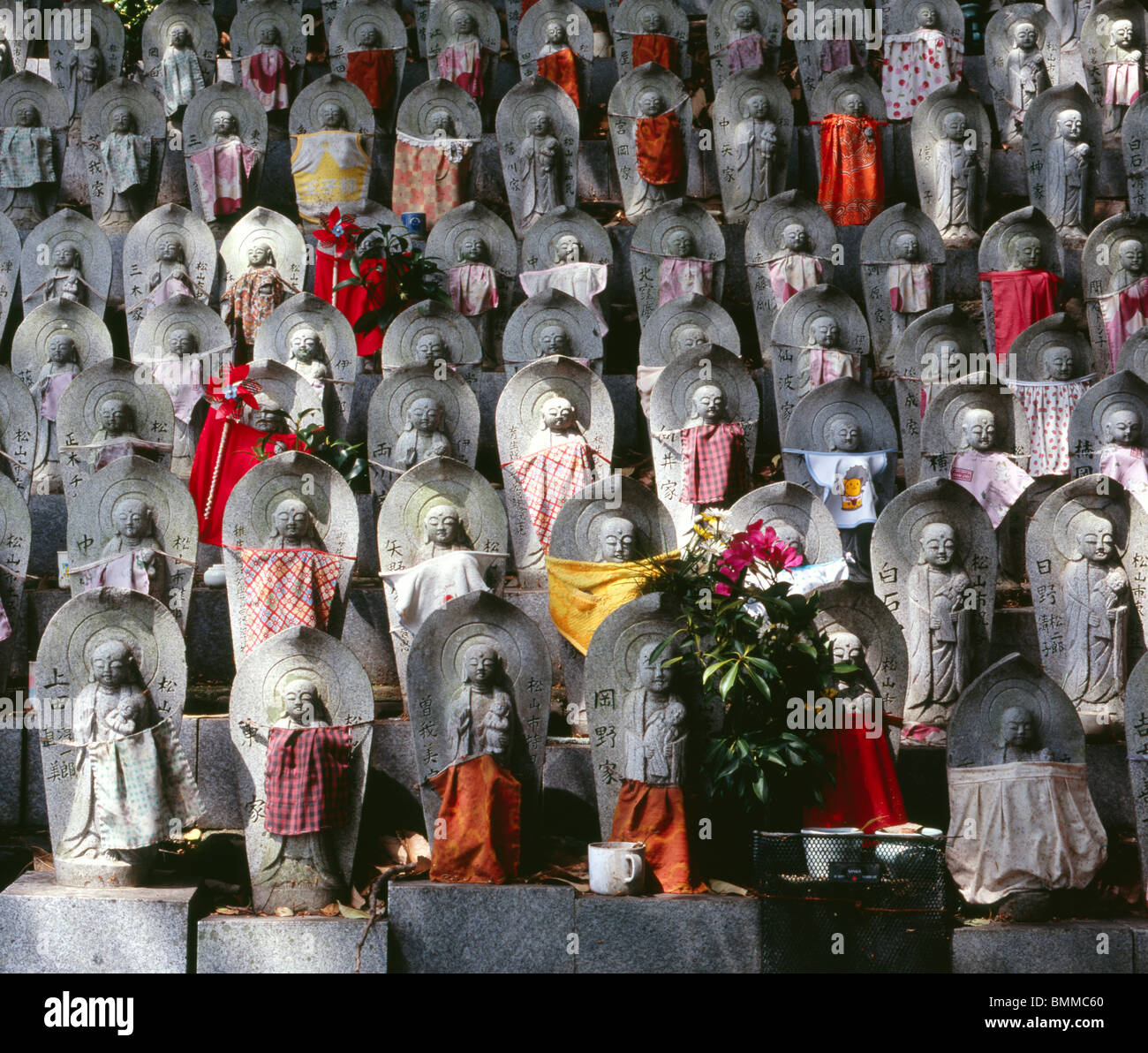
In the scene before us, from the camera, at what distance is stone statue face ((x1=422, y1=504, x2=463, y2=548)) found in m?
8.12

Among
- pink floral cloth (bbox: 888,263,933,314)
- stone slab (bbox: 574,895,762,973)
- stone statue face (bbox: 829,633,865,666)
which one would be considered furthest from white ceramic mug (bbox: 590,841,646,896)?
pink floral cloth (bbox: 888,263,933,314)

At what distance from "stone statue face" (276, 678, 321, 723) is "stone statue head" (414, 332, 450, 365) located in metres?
3.61

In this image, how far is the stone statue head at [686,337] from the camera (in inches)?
401

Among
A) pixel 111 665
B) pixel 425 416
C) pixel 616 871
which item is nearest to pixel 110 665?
pixel 111 665

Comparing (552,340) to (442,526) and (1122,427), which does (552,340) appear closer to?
(442,526)

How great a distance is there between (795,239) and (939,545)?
3765mm

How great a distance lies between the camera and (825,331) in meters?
10.1

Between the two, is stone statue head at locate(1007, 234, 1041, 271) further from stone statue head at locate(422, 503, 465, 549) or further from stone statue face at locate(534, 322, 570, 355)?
stone statue head at locate(422, 503, 465, 549)

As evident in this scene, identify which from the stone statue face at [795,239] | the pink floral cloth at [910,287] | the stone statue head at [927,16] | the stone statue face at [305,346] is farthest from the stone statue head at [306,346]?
the stone statue head at [927,16]

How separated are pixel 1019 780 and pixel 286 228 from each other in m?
6.87

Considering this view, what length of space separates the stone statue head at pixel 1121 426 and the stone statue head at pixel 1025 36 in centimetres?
521

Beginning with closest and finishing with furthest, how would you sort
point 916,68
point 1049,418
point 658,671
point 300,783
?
point 300,783 < point 658,671 < point 1049,418 < point 916,68

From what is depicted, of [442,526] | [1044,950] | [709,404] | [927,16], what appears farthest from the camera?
[927,16]

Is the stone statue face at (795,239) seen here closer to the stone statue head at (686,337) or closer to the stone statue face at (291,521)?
the stone statue head at (686,337)
